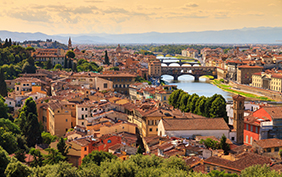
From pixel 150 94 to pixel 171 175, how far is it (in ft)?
60.5

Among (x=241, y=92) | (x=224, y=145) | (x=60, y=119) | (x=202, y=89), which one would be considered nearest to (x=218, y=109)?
(x=224, y=145)

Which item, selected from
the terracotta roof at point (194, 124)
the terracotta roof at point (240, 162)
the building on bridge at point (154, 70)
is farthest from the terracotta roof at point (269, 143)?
the building on bridge at point (154, 70)

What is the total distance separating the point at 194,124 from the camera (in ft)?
50.3

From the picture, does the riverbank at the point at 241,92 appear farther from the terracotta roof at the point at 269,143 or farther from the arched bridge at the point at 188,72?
the terracotta roof at the point at 269,143

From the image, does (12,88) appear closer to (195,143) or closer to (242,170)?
(195,143)

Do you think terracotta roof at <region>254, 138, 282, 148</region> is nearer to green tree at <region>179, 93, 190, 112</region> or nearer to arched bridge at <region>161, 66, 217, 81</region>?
green tree at <region>179, 93, 190, 112</region>

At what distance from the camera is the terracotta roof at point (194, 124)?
15102mm

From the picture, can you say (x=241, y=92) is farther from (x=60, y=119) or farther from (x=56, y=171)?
(x=56, y=171)

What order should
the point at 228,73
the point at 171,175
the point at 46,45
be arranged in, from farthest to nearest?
the point at 46,45 < the point at 228,73 < the point at 171,175

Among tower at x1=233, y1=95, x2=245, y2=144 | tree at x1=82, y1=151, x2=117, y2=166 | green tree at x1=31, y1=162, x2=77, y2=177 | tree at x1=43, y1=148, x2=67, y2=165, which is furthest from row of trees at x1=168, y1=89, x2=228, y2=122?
green tree at x1=31, y1=162, x2=77, y2=177

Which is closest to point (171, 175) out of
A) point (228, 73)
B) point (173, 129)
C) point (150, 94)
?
point (173, 129)

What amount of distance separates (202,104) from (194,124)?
5464 mm

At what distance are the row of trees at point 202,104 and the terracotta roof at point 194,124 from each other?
148 inches

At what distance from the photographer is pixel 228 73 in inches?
2169
